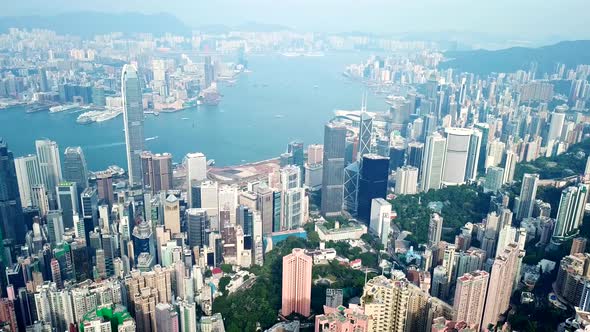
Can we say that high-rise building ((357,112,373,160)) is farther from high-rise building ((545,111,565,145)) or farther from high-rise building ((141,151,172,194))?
high-rise building ((545,111,565,145))

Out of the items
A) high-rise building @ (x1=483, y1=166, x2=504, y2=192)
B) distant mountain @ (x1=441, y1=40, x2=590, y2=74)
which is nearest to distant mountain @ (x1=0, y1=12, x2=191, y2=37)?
high-rise building @ (x1=483, y1=166, x2=504, y2=192)

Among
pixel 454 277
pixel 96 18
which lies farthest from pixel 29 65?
pixel 454 277

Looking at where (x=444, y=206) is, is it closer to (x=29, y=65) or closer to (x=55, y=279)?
(x=55, y=279)

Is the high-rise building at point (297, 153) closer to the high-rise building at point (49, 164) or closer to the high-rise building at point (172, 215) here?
the high-rise building at point (172, 215)

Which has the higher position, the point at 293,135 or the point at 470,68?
the point at 470,68

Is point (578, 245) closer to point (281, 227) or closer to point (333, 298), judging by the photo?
point (333, 298)

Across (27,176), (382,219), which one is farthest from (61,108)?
(382,219)
